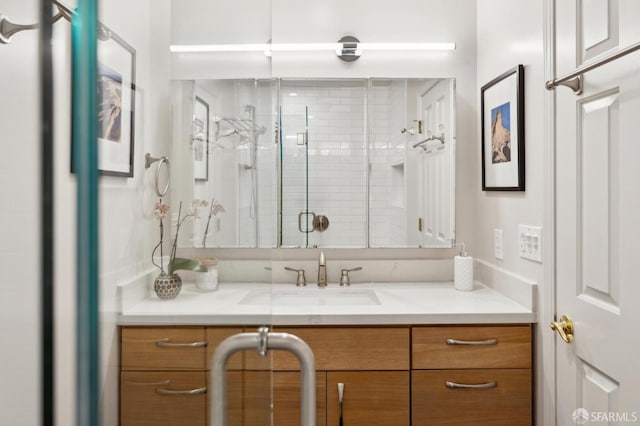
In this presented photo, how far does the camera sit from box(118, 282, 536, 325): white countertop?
53 cm

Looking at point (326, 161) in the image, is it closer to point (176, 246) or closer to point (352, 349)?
point (352, 349)

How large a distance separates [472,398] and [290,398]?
66 centimetres

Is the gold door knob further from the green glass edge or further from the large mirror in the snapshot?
the green glass edge

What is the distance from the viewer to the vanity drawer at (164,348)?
442mm

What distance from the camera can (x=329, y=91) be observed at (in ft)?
6.68

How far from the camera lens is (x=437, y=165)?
2.04m

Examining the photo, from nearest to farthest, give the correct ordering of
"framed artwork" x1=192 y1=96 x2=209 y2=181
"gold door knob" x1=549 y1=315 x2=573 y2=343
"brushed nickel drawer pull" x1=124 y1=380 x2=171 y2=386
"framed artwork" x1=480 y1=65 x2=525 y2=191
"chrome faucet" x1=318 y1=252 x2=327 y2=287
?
1. "brushed nickel drawer pull" x1=124 y1=380 x2=171 y2=386
2. "framed artwork" x1=192 y1=96 x2=209 y2=181
3. "gold door knob" x1=549 y1=315 x2=573 y2=343
4. "framed artwork" x1=480 y1=65 x2=525 y2=191
5. "chrome faucet" x1=318 y1=252 x2=327 y2=287

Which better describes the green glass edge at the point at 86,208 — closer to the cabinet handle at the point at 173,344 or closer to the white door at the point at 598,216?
the cabinet handle at the point at 173,344

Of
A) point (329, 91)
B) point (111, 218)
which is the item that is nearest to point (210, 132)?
point (111, 218)

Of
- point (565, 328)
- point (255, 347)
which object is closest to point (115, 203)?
point (255, 347)

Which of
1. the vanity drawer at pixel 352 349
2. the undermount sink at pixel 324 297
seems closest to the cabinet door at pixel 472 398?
the vanity drawer at pixel 352 349

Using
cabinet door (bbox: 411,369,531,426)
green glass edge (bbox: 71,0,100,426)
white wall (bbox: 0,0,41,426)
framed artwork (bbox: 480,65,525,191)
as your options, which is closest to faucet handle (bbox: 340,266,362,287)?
cabinet door (bbox: 411,369,531,426)

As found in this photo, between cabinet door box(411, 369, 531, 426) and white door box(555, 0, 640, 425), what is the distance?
0.47 ft

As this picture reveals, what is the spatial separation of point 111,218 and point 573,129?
4.33 feet
